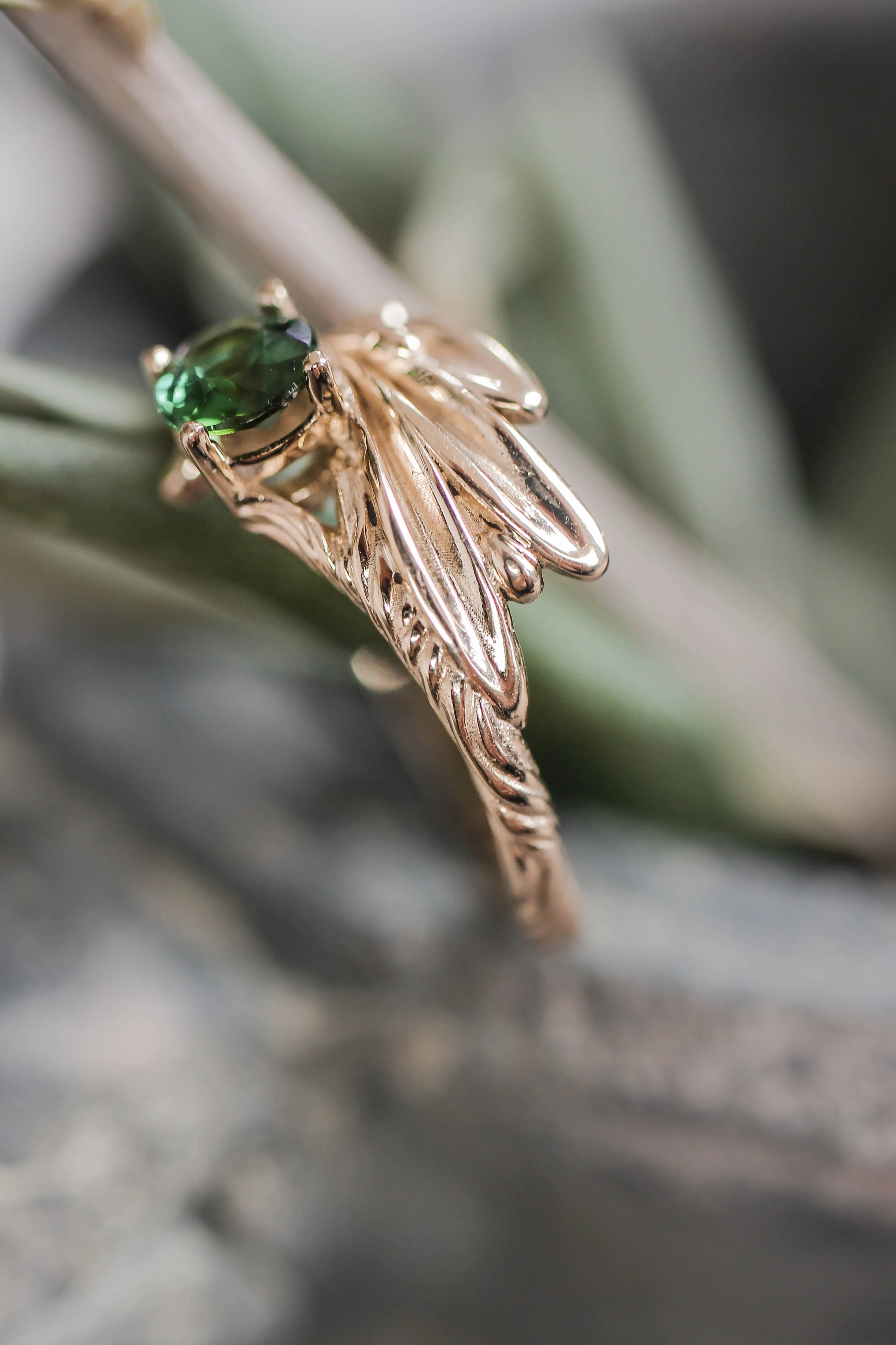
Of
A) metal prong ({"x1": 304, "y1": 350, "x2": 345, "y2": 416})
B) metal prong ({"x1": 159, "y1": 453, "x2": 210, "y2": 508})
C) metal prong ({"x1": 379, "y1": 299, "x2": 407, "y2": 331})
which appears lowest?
metal prong ({"x1": 159, "y1": 453, "x2": 210, "y2": 508})

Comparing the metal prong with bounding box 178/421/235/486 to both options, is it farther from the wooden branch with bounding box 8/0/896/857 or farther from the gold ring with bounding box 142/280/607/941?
the wooden branch with bounding box 8/0/896/857

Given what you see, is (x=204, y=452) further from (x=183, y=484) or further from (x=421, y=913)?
(x=421, y=913)

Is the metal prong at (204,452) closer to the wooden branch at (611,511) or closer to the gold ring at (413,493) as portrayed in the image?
the gold ring at (413,493)

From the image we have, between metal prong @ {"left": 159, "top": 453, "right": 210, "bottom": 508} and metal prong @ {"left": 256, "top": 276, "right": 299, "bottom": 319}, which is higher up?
metal prong @ {"left": 256, "top": 276, "right": 299, "bottom": 319}

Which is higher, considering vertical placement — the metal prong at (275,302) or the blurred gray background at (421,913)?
the metal prong at (275,302)

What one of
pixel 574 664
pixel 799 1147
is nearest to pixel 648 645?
pixel 574 664

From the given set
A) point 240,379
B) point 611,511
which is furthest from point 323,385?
point 611,511

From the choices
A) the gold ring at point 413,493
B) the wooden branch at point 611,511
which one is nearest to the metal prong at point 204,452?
the gold ring at point 413,493

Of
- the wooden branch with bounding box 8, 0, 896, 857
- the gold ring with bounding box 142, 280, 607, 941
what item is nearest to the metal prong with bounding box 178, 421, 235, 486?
the gold ring with bounding box 142, 280, 607, 941
